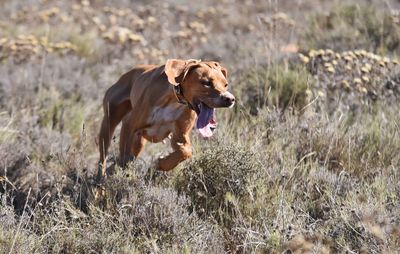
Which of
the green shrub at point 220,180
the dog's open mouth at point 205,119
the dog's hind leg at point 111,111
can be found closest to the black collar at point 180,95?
the dog's open mouth at point 205,119

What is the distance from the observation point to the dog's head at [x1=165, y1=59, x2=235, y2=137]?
19.2 ft

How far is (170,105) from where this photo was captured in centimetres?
630

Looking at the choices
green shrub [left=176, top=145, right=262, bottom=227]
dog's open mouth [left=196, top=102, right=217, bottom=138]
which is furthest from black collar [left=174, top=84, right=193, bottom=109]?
green shrub [left=176, top=145, right=262, bottom=227]

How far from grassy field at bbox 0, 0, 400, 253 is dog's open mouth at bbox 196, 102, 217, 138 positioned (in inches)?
9.0

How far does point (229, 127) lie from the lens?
23.6 ft

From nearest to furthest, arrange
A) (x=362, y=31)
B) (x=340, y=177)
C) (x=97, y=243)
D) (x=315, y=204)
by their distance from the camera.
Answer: (x=97, y=243) < (x=315, y=204) < (x=340, y=177) < (x=362, y=31)

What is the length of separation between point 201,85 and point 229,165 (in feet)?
2.05

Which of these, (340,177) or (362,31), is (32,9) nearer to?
(362,31)

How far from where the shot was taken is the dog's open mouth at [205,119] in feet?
19.3

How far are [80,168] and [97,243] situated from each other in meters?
1.16

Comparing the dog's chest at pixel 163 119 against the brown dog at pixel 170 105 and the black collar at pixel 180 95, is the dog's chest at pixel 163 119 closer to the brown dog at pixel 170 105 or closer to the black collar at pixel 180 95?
the brown dog at pixel 170 105

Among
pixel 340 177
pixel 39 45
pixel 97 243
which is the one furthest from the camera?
pixel 39 45

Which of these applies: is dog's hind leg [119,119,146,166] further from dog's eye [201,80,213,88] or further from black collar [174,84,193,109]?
dog's eye [201,80,213,88]

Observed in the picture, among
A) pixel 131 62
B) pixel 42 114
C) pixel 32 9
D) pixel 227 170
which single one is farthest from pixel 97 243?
pixel 32 9
